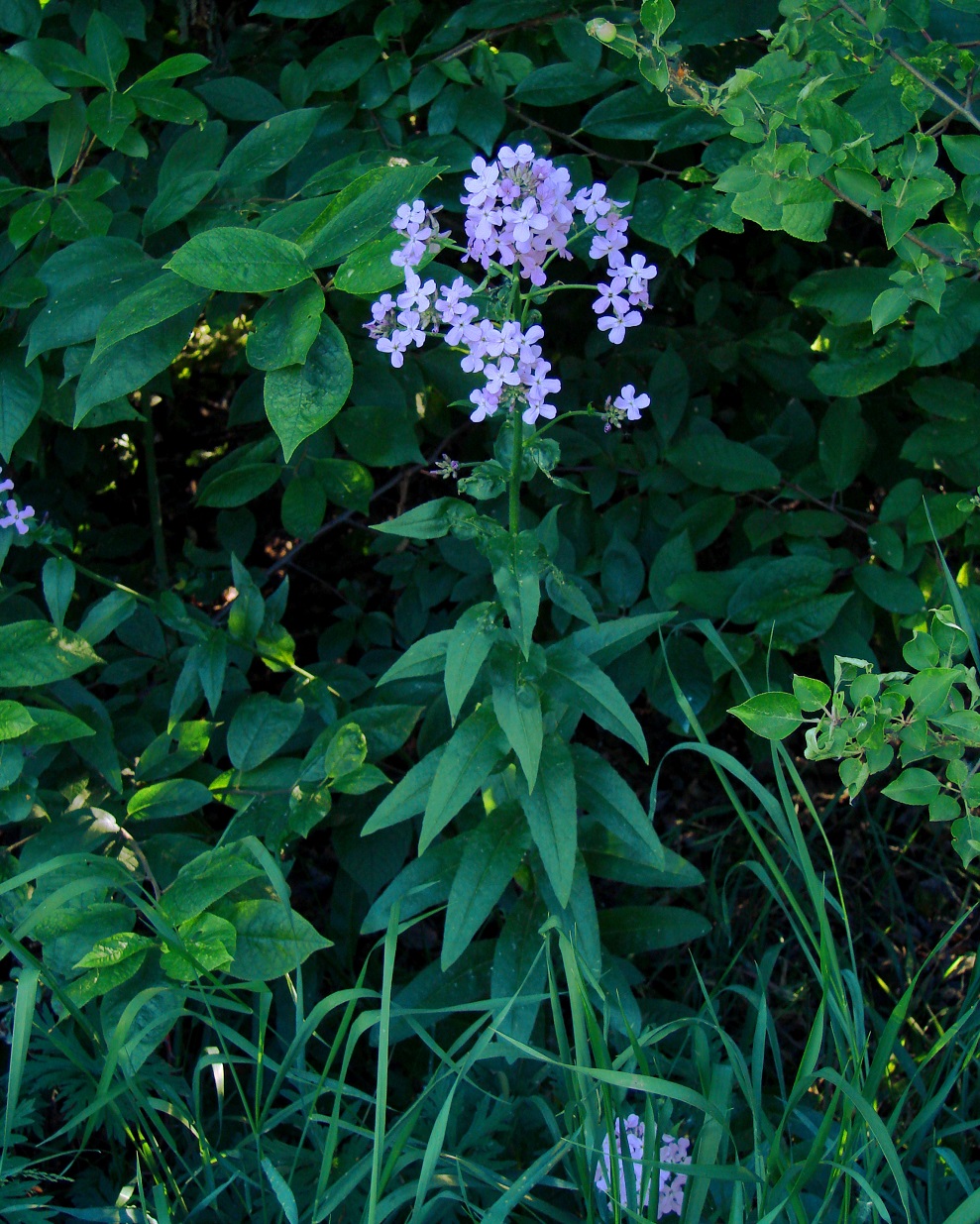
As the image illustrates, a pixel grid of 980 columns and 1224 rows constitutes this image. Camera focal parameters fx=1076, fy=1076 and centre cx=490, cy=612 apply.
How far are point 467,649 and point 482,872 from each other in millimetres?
381

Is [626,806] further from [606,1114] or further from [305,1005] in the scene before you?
[305,1005]

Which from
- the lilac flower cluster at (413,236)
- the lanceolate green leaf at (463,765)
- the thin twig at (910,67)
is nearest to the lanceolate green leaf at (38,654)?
the lanceolate green leaf at (463,765)

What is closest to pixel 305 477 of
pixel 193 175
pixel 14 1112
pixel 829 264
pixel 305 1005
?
pixel 193 175

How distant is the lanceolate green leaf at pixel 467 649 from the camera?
145cm

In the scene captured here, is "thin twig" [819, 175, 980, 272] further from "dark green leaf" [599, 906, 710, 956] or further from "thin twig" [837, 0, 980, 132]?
"dark green leaf" [599, 906, 710, 956]

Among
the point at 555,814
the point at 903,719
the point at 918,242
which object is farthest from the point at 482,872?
the point at 918,242

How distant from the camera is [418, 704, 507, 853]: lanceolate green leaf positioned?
5.04 ft

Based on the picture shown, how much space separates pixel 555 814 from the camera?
159 centimetres

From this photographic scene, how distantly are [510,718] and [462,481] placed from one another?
1.12 feet

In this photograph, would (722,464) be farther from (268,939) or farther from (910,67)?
(268,939)

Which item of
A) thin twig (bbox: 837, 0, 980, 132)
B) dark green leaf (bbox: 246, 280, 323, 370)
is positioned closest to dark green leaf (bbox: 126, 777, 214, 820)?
dark green leaf (bbox: 246, 280, 323, 370)

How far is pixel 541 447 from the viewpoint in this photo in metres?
1.43

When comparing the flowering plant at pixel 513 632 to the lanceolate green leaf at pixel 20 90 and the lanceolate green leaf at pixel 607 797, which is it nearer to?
the lanceolate green leaf at pixel 607 797

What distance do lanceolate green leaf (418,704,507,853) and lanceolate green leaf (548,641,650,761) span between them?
4.8 inches
